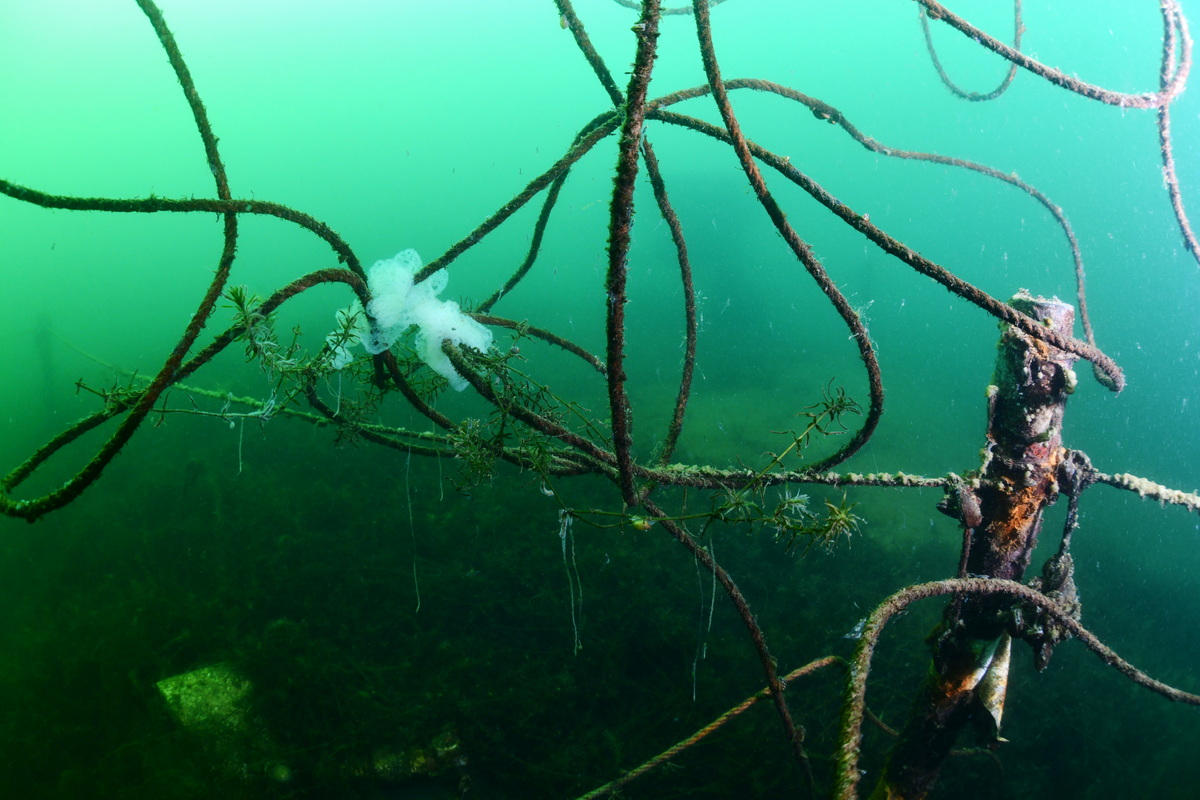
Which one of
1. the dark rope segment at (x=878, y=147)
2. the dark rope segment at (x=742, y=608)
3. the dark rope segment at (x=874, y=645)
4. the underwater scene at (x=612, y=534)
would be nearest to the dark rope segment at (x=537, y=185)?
the underwater scene at (x=612, y=534)

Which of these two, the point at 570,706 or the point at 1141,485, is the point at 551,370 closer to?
the point at 570,706

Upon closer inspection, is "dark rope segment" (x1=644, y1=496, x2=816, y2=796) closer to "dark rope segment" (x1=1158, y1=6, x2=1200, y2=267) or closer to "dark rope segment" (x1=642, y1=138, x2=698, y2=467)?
"dark rope segment" (x1=642, y1=138, x2=698, y2=467)

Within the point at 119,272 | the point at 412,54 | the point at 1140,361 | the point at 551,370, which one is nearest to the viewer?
the point at 551,370

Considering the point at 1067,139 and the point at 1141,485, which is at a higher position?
the point at 1067,139

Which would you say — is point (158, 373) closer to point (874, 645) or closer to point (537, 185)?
point (537, 185)

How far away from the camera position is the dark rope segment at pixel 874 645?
53.2 inches

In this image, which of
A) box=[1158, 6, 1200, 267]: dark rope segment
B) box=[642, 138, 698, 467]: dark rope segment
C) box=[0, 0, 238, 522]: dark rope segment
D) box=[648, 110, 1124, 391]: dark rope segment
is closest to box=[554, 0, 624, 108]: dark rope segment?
box=[642, 138, 698, 467]: dark rope segment

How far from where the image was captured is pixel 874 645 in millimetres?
2129

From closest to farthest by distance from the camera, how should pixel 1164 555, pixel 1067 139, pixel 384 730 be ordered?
1. pixel 384 730
2. pixel 1164 555
3. pixel 1067 139

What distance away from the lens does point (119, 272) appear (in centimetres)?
4438

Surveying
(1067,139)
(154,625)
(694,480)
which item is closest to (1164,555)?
(694,480)

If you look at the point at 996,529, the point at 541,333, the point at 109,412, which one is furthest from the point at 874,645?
the point at 109,412

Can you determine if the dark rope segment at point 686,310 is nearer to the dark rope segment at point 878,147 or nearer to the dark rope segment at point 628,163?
the dark rope segment at point 878,147

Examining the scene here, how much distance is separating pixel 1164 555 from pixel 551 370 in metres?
12.9
